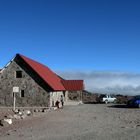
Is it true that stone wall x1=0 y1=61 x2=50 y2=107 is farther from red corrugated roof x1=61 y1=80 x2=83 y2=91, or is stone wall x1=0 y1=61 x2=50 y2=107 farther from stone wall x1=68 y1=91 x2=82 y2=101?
stone wall x1=68 y1=91 x2=82 y2=101

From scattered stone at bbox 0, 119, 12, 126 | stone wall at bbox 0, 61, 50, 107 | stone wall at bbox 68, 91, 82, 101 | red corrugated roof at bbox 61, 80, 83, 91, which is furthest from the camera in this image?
stone wall at bbox 68, 91, 82, 101

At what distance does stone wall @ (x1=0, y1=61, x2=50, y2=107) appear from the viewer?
152 feet

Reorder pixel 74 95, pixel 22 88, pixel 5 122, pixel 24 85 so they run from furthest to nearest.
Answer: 1. pixel 74 95
2. pixel 22 88
3. pixel 24 85
4. pixel 5 122

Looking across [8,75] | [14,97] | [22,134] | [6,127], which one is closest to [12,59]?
[8,75]

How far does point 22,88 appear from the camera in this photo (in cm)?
4731

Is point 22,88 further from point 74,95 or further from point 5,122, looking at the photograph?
point 5,122

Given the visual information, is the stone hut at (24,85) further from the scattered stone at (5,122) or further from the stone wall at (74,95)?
the scattered stone at (5,122)

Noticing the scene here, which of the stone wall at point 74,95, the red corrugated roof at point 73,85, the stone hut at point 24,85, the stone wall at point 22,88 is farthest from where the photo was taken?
the stone wall at point 74,95

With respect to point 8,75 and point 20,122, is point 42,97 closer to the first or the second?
point 8,75

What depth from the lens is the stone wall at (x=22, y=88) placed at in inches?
1822

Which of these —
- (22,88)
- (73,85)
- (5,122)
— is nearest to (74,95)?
(73,85)

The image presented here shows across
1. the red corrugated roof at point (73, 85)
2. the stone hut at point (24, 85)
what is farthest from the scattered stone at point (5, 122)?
the red corrugated roof at point (73, 85)

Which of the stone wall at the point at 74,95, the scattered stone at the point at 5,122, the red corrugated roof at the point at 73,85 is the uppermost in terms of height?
the red corrugated roof at the point at 73,85

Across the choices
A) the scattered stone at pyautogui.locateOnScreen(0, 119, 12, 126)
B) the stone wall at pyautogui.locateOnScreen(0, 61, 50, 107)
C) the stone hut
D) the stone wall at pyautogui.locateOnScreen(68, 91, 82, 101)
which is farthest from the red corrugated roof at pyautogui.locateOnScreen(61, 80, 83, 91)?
the scattered stone at pyautogui.locateOnScreen(0, 119, 12, 126)
